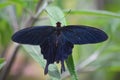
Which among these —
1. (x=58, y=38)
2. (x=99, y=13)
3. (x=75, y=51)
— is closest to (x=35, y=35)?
(x=58, y=38)

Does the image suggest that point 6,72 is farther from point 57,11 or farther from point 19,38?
point 19,38

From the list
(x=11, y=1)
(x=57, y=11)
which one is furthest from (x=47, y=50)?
(x=11, y=1)

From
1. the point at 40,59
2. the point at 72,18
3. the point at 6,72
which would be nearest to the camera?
the point at 40,59

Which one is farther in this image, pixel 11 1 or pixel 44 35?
pixel 11 1

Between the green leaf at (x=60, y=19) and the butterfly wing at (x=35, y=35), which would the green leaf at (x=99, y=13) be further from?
the butterfly wing at (x=35, y=35)

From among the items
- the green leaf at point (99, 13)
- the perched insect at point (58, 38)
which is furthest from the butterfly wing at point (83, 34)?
the green leaf at point (99, 13)

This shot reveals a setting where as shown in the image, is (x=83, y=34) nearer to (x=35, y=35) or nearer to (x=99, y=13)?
(x=35, y=35)

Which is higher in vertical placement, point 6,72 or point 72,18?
point 6,72

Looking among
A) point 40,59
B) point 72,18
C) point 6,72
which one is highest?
point 40,59
